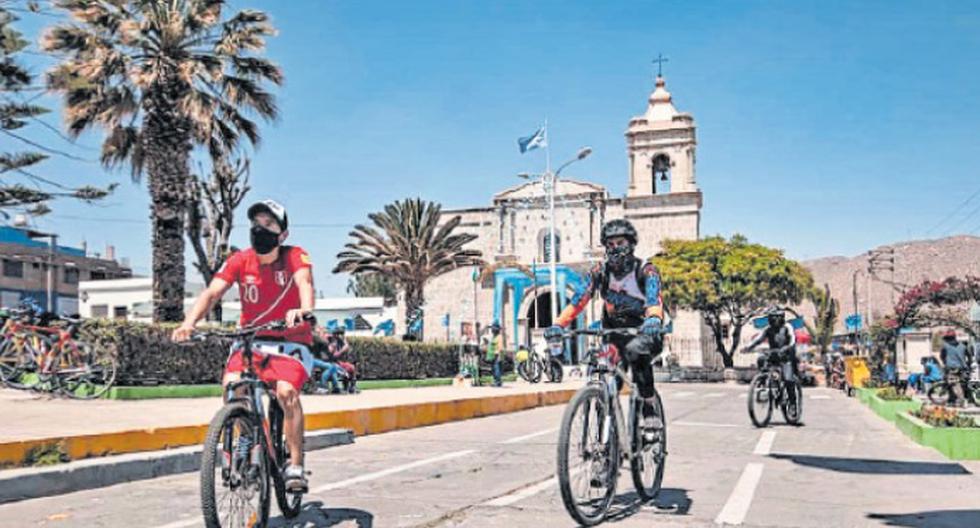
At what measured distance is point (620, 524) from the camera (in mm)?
5598

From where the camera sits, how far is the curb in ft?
21.1

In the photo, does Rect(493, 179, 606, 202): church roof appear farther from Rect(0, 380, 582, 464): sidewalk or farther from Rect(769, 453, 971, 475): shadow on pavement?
Rect(769, 453, 971, 475): shadow on pavement

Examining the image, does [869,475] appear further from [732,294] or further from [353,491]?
[732,294]

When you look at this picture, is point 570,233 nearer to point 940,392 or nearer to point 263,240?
point 940,392

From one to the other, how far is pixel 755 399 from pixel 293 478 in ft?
30.3

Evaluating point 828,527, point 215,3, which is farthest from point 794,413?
point 215,3

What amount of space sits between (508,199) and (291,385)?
57148 mm

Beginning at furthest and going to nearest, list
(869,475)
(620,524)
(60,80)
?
(60,80)
(869,475)
(620,524)

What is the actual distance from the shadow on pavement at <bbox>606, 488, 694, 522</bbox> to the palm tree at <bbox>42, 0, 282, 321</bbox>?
16.5 meters

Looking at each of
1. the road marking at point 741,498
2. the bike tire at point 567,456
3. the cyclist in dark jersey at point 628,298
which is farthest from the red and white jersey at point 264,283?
the road marking at point 741,498

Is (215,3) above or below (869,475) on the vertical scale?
above

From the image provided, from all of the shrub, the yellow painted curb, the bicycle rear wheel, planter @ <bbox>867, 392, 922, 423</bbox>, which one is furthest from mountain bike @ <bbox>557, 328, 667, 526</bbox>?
the bicycle rear wheel

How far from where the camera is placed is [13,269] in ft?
203

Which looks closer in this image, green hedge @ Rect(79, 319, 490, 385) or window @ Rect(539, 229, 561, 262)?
green hedge @ Rect(79, 319, 490, 385)
